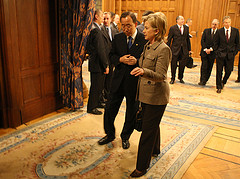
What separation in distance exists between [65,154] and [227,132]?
252cm

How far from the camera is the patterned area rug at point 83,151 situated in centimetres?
272

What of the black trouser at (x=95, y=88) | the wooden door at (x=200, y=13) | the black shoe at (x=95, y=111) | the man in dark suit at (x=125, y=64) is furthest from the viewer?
the wooden door at (x=200, y=13)

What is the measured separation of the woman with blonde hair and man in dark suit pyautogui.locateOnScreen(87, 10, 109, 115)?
1691 mm

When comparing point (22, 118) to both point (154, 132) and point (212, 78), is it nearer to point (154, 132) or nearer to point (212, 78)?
point (154, 132)

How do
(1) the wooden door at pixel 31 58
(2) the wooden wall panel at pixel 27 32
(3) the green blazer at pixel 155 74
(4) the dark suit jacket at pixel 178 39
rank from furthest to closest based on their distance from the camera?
(4) the dark suit jacket at pixel 178 39 → (2) the wooden wall panel at pixel 27 32 → (1) the wooden door at pixel 31 58 → (3) the green blazer at pixel 155 74

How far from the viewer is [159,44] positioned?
7.51 ft

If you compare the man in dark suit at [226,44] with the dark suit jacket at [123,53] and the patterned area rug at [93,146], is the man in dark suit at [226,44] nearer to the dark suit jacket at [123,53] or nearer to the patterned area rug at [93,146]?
the patterned area rug at [93,146]

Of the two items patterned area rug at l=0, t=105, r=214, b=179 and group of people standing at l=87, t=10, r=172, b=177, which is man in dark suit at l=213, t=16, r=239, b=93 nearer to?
patterned area rug at l=0, t=105, r=214, b=179

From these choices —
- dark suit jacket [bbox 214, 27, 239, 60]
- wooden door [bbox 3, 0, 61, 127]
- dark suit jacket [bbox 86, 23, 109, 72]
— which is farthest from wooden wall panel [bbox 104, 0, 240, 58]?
wooden door [bbox 3, 0, 61, 127]

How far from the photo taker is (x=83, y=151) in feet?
10.3

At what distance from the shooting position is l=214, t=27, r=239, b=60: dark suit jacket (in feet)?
19.9

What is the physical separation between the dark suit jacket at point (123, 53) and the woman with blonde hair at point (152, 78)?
453 millimetres

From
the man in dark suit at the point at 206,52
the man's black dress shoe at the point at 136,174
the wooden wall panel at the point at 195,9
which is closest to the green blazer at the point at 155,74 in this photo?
the man's black dress shoe at the point at 136,174

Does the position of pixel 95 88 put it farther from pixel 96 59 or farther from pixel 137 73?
pixel 137 73
